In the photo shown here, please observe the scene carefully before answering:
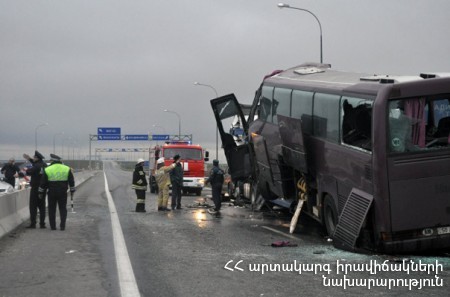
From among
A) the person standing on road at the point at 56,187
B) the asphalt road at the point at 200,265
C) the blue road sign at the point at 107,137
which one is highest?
the blue road sign at the point at 107,137

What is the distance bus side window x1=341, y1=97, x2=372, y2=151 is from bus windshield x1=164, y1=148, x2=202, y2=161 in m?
20.8

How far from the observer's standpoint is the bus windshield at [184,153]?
32500 millimetres

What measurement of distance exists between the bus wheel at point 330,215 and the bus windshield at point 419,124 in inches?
97.0

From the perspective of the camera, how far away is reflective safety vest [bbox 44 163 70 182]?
14531 mm

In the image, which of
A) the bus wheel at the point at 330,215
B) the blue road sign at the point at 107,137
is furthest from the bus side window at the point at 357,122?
the blue road sign at the point at 107,137

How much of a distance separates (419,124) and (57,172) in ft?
26.2

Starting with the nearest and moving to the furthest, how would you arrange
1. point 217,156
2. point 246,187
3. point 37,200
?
point 37,200 < point 246,187 < point 217,156

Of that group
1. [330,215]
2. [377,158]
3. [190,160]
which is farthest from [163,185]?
[190,160]

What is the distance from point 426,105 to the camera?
422 inches

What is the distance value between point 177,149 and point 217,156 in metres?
22.5

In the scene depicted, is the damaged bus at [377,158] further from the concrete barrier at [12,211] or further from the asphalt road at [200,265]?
the concrete barrier at [12,211]

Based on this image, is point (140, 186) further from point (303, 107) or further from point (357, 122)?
point (357, 122)

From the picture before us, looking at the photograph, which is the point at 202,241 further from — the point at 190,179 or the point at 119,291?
the point at 190,179

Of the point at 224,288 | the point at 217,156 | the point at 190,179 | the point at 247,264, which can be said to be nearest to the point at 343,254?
the point at 247,264
